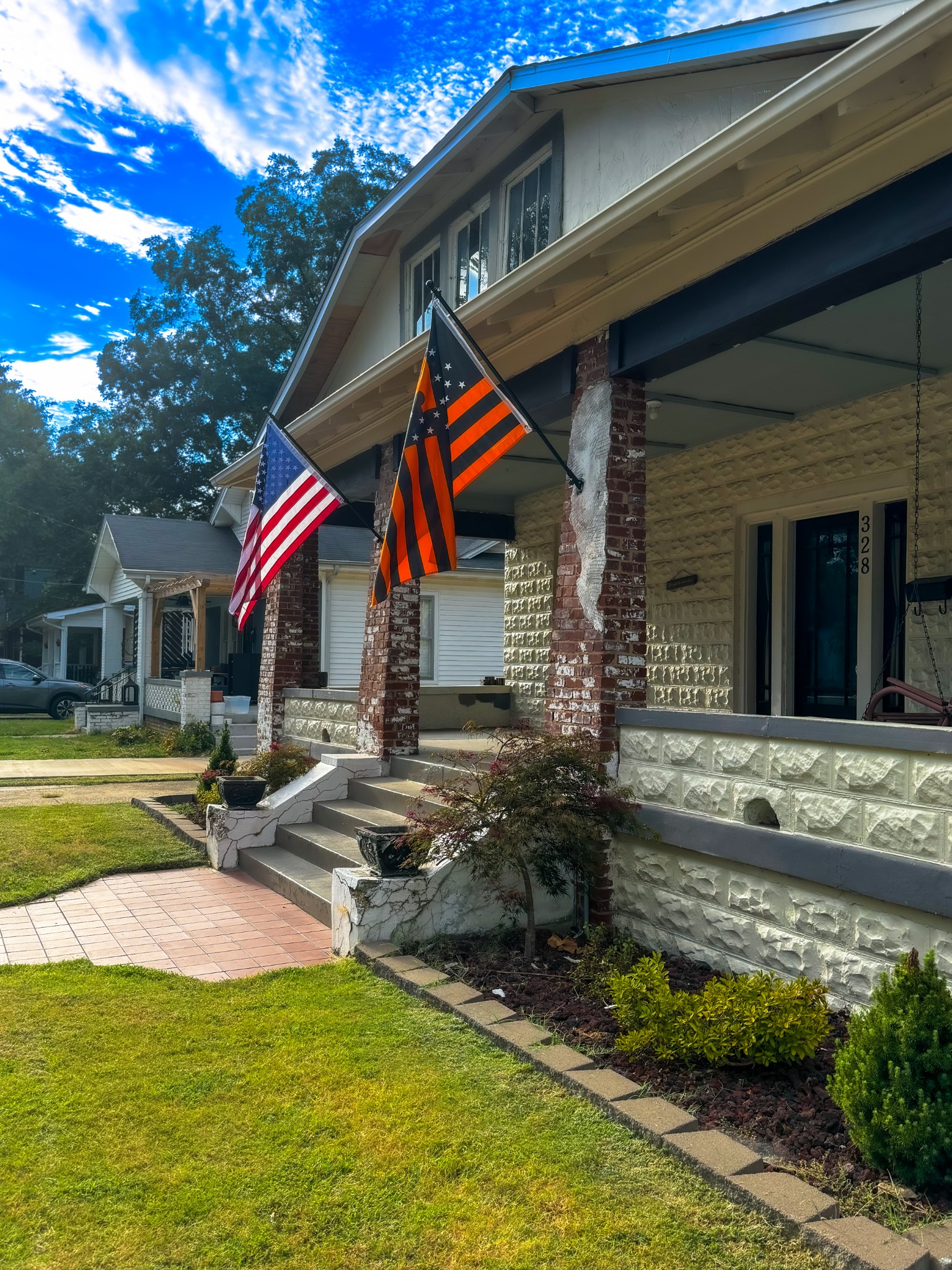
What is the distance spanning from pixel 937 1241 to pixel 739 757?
260 cm

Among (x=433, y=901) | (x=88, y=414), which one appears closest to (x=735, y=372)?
(x=433, y=901)

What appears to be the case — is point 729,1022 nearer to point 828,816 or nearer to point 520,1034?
point 520,1034

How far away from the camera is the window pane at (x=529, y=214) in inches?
323

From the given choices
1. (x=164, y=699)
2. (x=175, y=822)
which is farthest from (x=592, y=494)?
(x=164, y=699)

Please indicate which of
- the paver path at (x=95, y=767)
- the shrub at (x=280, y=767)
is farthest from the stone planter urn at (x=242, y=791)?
the paver path at (x=95, y=767)

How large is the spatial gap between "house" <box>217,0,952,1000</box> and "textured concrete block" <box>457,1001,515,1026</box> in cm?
127

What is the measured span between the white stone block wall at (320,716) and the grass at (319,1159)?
5.53 metres

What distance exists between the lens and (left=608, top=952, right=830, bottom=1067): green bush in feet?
13.1

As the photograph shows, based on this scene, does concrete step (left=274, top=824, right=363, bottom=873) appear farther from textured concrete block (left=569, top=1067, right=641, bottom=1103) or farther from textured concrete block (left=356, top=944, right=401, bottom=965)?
textured concrete block (left=569, top=1067, right=641, bottom=1103)

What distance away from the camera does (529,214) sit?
8281 mm

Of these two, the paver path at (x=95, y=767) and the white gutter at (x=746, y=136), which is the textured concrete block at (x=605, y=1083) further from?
the paver path at (x=95, y=767)

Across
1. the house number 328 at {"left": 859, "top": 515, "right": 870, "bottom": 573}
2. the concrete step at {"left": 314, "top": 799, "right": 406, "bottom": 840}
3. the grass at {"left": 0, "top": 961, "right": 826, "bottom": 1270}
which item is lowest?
the grass at {"left": 0, "top": 961, "right": 826, "bottom": 1270}

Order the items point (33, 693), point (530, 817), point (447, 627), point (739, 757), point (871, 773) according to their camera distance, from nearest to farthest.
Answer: point (871, 773)
point (739, 757)
point (530, 817)
point (447, 627)
point (33, 693)

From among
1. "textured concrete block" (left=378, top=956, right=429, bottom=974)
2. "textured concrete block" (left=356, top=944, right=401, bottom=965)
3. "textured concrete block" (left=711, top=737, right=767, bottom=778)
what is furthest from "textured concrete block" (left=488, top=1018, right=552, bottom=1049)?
"textured concrete block" (left=711, top=737, right=767, bottom=778)
